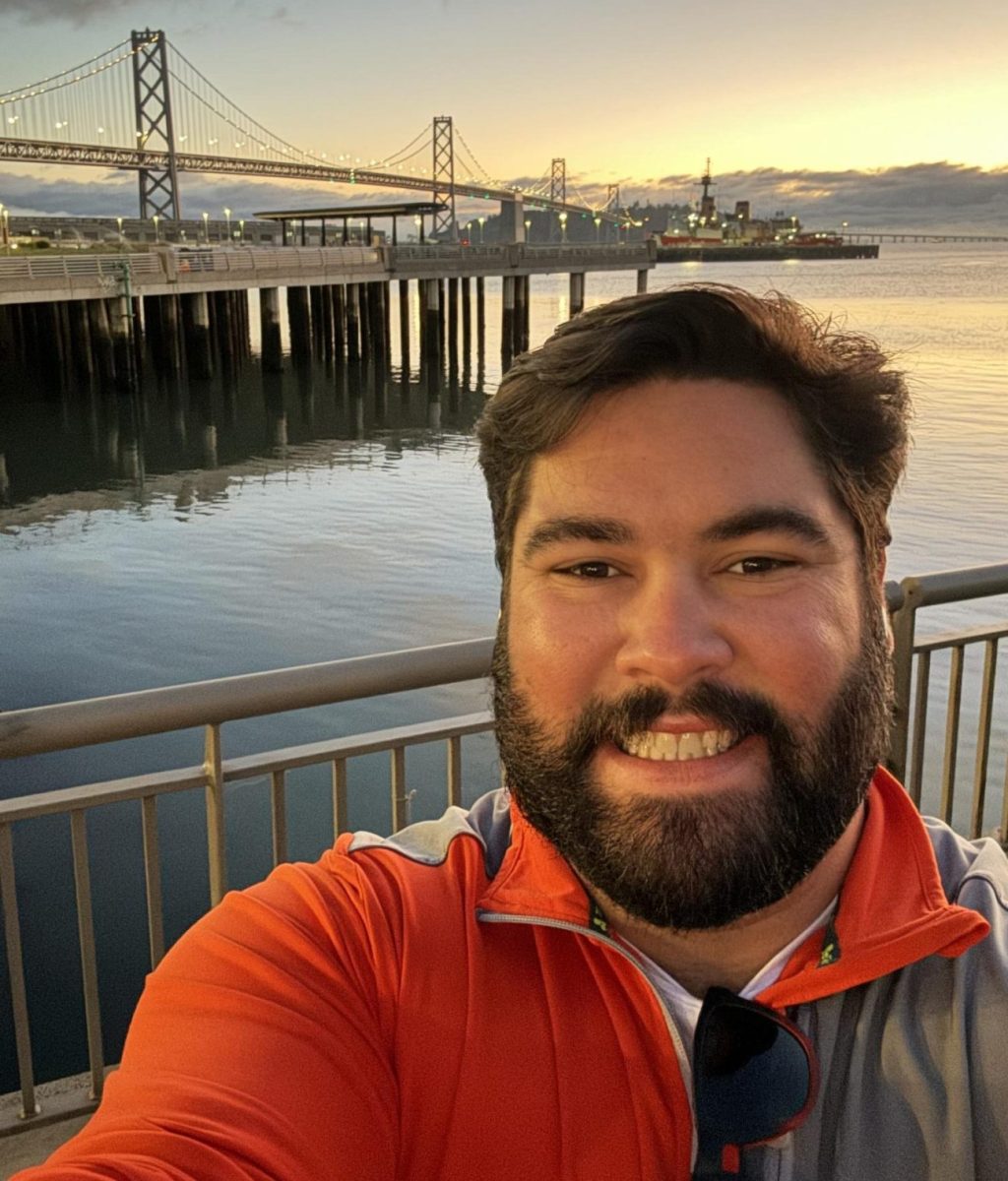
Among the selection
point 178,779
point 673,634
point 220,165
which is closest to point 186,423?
point 178,779

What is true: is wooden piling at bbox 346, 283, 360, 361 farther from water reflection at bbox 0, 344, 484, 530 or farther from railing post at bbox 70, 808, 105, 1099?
railing post at bbox 70, 808, 105, 1099

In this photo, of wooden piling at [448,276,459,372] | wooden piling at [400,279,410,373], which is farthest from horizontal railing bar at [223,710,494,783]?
wooden piling at [448,276,459,372]

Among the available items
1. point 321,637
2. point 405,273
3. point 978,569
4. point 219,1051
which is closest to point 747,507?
point 219,1051

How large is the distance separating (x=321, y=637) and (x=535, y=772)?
10487 millimetres

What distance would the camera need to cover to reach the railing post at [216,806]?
2.37 metres

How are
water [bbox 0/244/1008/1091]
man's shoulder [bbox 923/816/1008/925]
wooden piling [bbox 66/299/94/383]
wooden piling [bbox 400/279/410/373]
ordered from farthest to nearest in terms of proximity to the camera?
1. wooden piling [bbox 400/279/410/373]
2. wooden piling [bbox 66/299/94/383]
3. water [bbox 0/244/1008/1091]
4. man's shoulder [bbox 923/816/1008/925]

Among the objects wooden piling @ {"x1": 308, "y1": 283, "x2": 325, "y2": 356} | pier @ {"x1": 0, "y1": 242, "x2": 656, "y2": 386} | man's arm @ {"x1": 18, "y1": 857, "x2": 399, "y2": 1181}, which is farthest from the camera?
wooden piling @ {"x1": 308, "y1": 283, "x2": 325, "y2": 356}

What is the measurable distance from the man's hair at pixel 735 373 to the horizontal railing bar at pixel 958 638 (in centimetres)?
193

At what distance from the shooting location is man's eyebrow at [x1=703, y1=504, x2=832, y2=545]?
1392mm

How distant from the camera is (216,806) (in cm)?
246

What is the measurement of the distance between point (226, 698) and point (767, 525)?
47.3 inches

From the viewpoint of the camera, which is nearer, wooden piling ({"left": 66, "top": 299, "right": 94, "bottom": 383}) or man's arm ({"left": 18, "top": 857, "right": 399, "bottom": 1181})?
man's arm ({"left": 18, "top": 857, "right": 399, "bottom": 1181})

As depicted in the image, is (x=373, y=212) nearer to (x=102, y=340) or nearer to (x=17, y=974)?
(x=102, y=340)

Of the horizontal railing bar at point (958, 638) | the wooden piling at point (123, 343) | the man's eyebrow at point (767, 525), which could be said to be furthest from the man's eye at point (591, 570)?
the wooden piling at point (123, 343)
